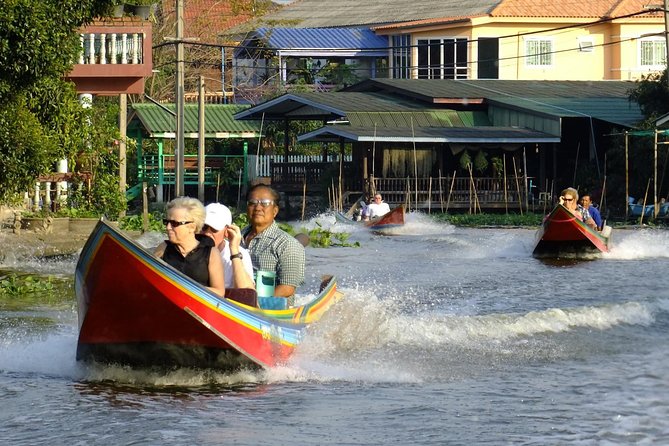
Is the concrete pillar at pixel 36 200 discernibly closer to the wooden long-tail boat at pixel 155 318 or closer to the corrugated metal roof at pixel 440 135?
the corrugated metal roof at pixel 440 135

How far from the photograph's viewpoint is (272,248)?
37.3 ft

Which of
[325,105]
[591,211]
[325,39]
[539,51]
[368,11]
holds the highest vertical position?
[368,11]

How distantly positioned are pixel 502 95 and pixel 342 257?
19.0 metres

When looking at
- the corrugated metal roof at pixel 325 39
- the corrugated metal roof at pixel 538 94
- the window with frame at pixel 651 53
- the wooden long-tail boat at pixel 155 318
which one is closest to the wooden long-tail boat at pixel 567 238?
the wooden long-tail boat at pixel 155 318

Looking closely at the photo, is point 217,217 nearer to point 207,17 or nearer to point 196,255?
point 196,255

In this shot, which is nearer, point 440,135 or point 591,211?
point 591,211

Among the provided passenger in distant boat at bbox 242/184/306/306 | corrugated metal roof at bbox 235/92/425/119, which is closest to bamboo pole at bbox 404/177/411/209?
corrugated metal roof at bbox 235/92/425/119

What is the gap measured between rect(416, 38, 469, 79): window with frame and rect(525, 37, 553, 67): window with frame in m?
2.53

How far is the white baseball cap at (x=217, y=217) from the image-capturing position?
1030 cm

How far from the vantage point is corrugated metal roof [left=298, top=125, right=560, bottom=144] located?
125 feet

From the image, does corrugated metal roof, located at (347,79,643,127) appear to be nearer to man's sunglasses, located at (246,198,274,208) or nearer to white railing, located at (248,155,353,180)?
white railing, located at (248,155,353,180)

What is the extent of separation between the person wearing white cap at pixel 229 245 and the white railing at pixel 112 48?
1356 centimetres

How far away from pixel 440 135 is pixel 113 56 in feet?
53.6

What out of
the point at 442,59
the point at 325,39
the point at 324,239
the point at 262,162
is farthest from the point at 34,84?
the point at 325,39
